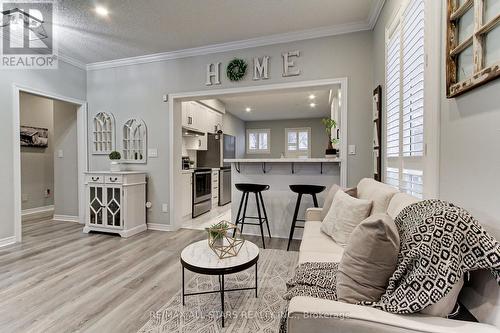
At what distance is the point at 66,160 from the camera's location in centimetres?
436

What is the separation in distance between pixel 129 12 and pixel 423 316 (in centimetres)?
342

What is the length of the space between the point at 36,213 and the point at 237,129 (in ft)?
17.4

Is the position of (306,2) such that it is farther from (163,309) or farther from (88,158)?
(88,158)

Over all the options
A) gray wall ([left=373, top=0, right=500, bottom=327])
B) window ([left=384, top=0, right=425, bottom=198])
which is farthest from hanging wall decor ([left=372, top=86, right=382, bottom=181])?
gray wall ([left=373, top=0, right=500, bottom=327])

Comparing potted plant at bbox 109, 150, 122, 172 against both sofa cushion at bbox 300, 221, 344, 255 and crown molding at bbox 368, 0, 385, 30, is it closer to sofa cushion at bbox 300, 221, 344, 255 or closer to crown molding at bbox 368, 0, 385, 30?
sofa cushion at bbox 300, 221, 344, 255

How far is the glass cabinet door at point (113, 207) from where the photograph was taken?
3543mm

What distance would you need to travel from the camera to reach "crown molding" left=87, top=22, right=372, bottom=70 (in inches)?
119

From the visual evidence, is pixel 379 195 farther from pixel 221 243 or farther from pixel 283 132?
pixel 283 132

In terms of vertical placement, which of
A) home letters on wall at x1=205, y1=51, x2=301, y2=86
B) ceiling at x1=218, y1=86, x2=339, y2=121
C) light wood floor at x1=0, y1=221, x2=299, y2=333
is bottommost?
light wood floor at x1=0, y1=221, x2=299, y2=333

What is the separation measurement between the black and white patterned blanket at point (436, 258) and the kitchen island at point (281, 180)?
7.64 feet

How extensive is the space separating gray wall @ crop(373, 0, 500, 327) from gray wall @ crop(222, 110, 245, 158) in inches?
228

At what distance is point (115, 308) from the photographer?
1806mm

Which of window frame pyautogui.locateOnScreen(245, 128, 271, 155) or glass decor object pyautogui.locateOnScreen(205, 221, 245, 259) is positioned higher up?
window frame pyautogui.locateOnScreen(245, 128, 271, 155)

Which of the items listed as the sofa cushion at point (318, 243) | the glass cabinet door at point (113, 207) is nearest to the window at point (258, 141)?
the glass cabinet door at point (113, 207)
